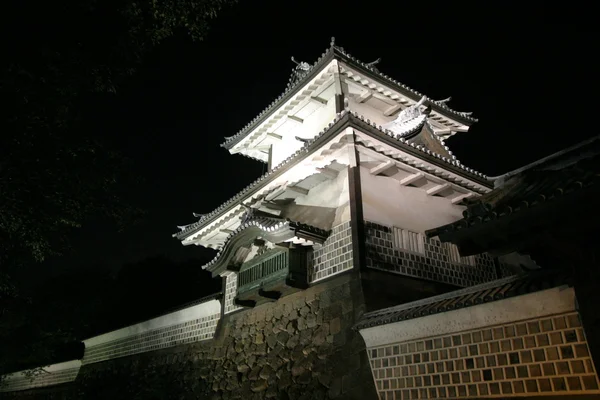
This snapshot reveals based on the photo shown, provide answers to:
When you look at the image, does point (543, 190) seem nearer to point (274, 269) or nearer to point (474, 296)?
point (474, 296)

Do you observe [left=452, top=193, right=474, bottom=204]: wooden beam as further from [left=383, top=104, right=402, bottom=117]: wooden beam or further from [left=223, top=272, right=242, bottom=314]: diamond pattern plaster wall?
[left=223, top=272, right=242, bottom=314]: diamond pattern plaster wall

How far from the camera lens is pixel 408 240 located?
1166cm

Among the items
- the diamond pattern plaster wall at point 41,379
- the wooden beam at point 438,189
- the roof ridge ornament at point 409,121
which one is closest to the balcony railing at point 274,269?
the wooden beam at point 438,189

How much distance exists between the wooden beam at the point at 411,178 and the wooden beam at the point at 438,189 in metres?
0.81

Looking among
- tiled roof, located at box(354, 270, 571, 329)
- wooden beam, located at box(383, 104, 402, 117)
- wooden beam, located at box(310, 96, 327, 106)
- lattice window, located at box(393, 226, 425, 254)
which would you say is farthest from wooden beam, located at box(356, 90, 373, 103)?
tiled roof, located at box(354, 270, 571, 329)

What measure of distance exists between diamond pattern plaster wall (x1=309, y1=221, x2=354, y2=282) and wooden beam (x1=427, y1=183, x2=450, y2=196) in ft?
11.4

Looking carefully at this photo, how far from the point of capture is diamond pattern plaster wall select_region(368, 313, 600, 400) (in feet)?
19.7

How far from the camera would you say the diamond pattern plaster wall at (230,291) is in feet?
47.0

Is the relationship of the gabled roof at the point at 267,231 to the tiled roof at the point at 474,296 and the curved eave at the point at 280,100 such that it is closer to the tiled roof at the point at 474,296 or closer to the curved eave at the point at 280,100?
the tiled roof at the point at 474,296

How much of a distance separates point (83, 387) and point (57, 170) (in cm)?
1701

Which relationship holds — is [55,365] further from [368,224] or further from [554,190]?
A: [554,190]

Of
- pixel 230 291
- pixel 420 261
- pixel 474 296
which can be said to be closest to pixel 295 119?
pixel 230 291

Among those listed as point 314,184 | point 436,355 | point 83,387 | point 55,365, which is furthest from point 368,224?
point 55,365

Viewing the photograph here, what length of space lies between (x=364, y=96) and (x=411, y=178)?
384 cm
